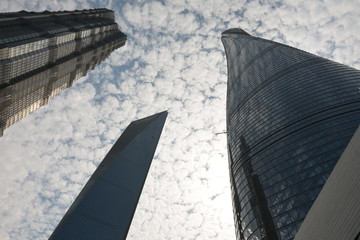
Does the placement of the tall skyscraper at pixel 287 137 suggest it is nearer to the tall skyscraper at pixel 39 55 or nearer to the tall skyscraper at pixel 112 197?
the tall skyscraper at pixel 112 197

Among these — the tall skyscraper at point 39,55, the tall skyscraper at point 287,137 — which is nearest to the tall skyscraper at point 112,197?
the tall skyscraper at point 39,55

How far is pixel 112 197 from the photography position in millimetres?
89875

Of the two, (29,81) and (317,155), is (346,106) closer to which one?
(317,155)

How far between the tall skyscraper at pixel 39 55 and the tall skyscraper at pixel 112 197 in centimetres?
2750

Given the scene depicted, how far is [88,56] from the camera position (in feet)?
308

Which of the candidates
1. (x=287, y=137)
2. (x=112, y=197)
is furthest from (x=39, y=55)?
(x=287, y=137)

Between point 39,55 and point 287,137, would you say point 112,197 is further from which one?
point 287,137

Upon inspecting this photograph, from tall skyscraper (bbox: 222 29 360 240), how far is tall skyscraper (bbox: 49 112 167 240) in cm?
3204

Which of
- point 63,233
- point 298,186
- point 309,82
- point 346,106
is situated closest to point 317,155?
point 298,186

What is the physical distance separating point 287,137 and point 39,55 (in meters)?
56.6

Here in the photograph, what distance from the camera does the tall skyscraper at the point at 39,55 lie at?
5816 cm

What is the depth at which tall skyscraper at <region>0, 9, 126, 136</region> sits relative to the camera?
58156 millimetres

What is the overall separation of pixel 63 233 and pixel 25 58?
40059 mm

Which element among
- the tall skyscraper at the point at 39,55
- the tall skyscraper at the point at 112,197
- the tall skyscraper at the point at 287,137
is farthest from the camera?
the tall skyscraper at the point at 112,197
